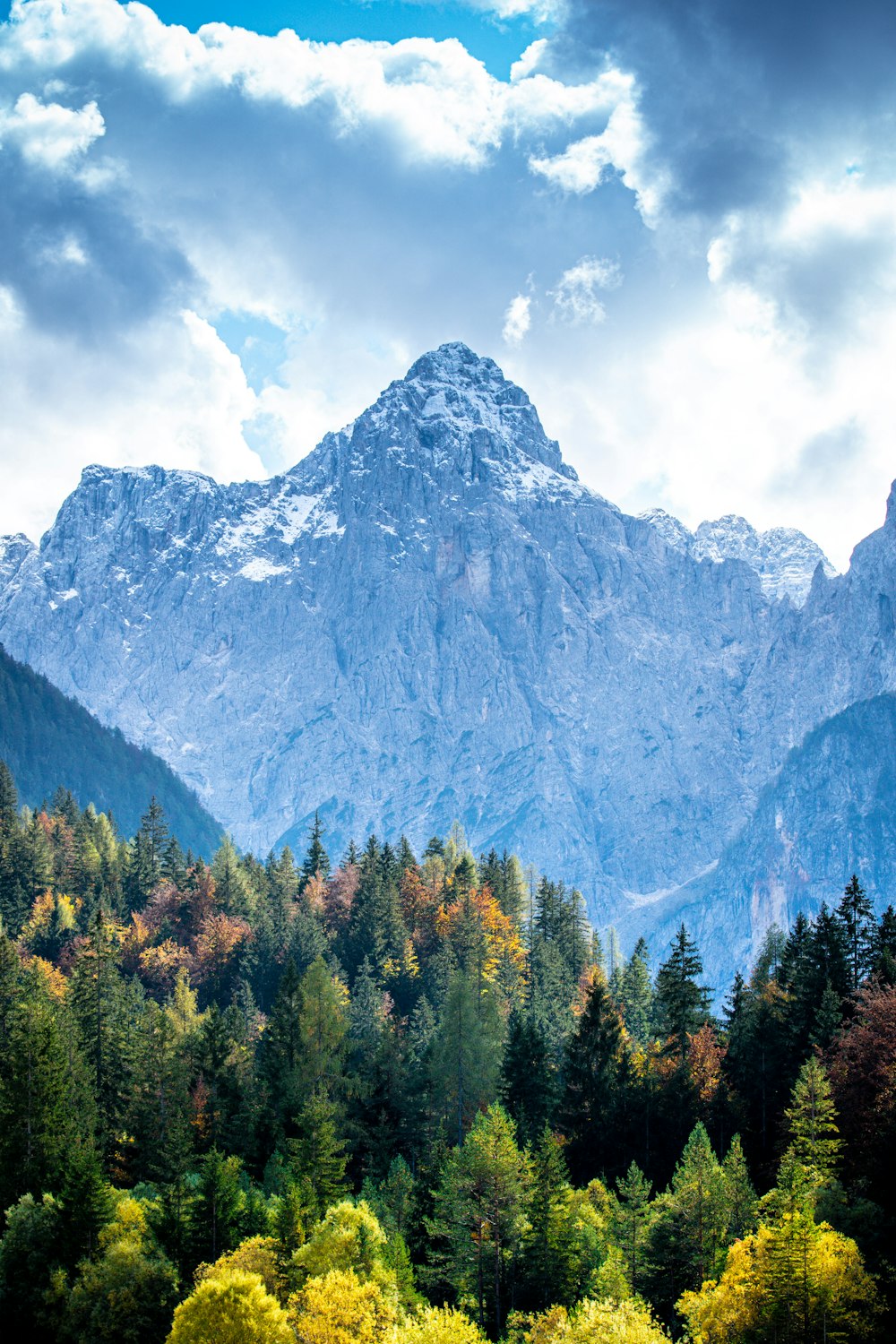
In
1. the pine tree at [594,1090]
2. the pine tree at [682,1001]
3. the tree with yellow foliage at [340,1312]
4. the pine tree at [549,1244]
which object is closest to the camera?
the tree with yellow foliage at [340,1312]

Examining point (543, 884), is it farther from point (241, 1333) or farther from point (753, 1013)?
point (241, 1333)

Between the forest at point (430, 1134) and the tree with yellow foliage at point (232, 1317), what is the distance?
10 centimetres

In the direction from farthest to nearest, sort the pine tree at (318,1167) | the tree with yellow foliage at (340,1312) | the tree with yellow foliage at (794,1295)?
the pine tree at (318,1167) → the tree with yellow foliage at (340,1312) → the tree with yellow foliage at (794,1295)

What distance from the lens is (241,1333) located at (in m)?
43.6

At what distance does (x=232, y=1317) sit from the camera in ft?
144

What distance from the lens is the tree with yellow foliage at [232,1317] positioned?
43562 mm

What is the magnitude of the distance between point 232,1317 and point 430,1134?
31197 mm

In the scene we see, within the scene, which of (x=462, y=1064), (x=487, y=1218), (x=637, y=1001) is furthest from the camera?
(x=637, y=1001)

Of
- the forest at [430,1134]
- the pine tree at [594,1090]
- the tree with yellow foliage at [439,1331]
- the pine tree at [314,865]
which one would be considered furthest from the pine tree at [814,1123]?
the pine tree at [314,865]

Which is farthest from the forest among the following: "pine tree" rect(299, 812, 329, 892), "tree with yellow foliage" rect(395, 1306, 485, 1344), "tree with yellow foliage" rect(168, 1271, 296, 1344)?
"pine tree" rect(299, 812, 329, 892)

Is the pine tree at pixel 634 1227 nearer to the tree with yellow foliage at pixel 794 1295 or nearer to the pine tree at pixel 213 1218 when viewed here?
the tree with yellow foliage at pixel 794 1295

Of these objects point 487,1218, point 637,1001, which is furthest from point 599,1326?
point 637,1001

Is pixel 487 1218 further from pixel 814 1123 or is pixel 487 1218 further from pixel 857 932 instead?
pixel 857 932

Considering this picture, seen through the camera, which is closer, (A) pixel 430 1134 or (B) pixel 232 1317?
(B) pixel 232 1317
